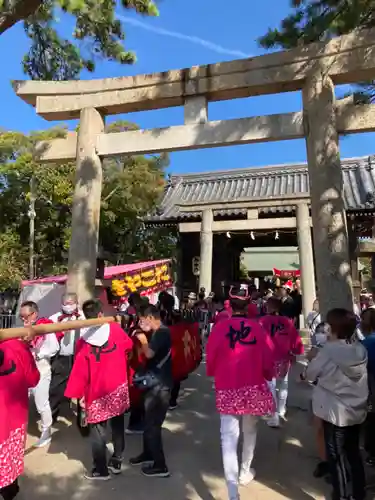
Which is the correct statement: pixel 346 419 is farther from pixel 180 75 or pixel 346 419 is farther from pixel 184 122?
pixel 180 75

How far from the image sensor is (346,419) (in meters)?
2.95

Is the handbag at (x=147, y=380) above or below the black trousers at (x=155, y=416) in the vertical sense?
above

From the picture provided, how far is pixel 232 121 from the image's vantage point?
19.2ft

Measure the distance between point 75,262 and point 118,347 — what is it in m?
2.71

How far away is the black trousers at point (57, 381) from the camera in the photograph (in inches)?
202

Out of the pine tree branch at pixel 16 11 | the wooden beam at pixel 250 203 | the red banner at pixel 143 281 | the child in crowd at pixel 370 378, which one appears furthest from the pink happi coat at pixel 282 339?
the wooden beam at pixel 250 203

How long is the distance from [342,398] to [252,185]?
1588 cm

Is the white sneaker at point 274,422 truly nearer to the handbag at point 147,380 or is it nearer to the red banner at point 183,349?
the red banner at point 183,349

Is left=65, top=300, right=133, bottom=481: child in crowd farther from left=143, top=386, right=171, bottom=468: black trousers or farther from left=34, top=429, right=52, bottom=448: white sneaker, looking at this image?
left=34, top=429, right=52, bottom=448: white sneaker

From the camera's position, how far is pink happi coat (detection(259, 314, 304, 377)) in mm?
5105

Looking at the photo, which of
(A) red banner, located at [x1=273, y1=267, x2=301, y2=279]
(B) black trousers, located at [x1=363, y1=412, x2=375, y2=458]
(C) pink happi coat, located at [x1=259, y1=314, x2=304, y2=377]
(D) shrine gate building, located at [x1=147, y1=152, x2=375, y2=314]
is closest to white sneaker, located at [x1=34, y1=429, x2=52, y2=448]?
(C) pink happi coat, located at [x1=259, y1=314, x2=304, y2=377]

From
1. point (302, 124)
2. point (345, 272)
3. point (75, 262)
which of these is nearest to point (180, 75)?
point (302, 124)

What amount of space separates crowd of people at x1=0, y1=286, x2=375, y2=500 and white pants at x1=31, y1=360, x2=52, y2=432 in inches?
0.4

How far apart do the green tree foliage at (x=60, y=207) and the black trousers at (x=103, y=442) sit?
1315 centimetres
